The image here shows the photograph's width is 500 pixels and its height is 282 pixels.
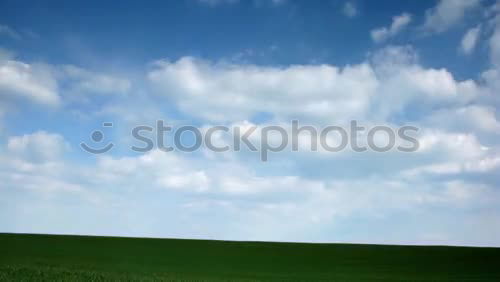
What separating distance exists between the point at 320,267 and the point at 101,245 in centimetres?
1958

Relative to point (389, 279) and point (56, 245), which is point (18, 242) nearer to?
point (56, 245)

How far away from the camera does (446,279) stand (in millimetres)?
29953

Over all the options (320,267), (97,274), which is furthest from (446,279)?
(97,274)

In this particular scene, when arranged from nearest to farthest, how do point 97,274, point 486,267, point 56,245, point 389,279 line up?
point 97,274
point 389,279
point 486,267
point 56,245

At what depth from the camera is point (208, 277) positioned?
1062 inches

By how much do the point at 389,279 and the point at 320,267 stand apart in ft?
20.9

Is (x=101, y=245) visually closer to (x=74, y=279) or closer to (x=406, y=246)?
(x=74, y=279)

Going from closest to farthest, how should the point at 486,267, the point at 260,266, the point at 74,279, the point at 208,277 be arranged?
the point at 74,279
the point at 208,277
the point at 260,266
the point at 486,267

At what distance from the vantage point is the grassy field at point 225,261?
2658 centimetres

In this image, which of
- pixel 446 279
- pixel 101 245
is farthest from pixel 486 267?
pixel 101 245

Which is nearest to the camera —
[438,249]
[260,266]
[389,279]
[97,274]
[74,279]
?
[74,279]

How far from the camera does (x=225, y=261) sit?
3591 cm

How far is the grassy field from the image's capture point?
87.2 ft

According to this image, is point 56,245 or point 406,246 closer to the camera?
point 56,245
